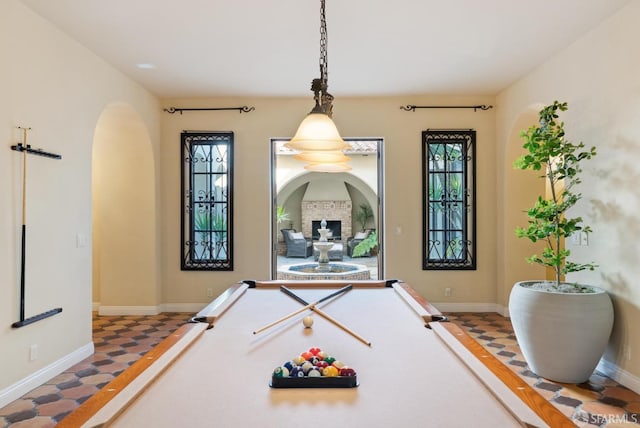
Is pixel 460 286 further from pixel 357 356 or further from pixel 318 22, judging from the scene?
pixel 357 356

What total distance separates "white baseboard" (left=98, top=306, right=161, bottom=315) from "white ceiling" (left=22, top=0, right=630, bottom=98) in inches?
→ 109

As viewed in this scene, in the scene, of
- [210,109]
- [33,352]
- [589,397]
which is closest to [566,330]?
[589,397]

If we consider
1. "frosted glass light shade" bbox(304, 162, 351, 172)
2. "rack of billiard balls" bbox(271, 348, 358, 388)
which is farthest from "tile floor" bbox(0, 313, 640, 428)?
"frosted glass light shade" bbox(304, 162, 351, 172)

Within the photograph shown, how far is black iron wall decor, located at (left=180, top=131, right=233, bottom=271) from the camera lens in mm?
5430

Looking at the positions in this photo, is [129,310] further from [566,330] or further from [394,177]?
[566,330]

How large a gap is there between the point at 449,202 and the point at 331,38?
2786 mm

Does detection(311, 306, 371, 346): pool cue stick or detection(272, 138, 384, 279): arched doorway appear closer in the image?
detection(311, 306, 371, 346): pool cue stick

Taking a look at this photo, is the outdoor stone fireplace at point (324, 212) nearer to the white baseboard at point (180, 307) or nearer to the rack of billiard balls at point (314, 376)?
the white baseboard at point (180, 307)

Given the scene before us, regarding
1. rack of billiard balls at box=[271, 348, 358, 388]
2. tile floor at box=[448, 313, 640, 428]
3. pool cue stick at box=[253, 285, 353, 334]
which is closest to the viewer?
rack of billiard balls at box=[271, 348, 358, 388]

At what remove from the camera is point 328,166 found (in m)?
2.97

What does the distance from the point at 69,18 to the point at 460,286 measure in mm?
4980

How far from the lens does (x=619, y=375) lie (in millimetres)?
3105

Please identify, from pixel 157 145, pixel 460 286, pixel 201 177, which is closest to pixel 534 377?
pixel 460 286

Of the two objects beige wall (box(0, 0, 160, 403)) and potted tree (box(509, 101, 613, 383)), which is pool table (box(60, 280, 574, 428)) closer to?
potted tree (box(509, 101, 613, 383))
